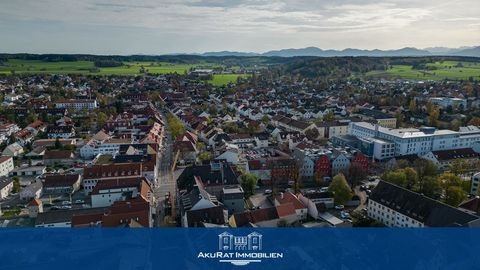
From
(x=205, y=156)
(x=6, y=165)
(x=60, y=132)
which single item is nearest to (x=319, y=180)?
(x=205, y=156)

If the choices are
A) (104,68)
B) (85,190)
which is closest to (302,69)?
(104,68)

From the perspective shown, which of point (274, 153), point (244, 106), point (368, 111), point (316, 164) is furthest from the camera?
point (244, 106)

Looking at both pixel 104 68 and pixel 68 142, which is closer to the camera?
pixel 68 142

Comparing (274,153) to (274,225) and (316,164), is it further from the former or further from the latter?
(274,225)

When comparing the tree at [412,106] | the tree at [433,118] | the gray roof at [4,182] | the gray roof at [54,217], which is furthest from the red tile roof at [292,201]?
the tree at [412,106]

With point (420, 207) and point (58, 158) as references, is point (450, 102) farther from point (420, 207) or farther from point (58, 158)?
point (58, 158)

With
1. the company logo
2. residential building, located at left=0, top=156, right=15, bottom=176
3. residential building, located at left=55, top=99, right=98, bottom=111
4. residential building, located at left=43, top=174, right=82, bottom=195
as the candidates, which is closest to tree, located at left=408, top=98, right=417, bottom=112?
residential building, located at left=43, top=174, right=82, bottom=195

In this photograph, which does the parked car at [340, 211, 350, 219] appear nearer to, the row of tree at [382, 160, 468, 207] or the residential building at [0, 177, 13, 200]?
the row of tree at [382, 160, 468, 207]
